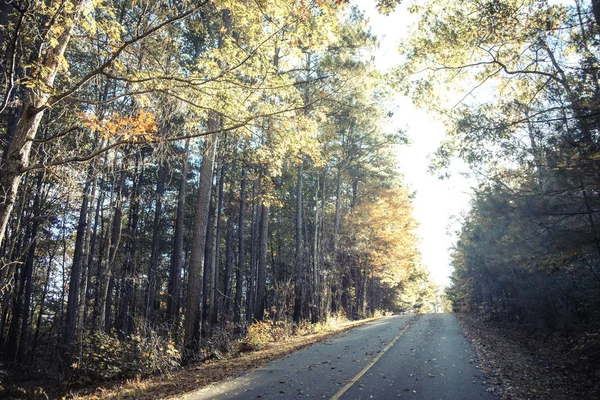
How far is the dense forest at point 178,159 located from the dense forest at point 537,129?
228 centimetres

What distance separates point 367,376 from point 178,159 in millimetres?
11164

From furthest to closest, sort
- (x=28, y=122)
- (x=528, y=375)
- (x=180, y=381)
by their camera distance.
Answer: (x=180, y=381)
(x=528, y=375)
(x=28, y=122)

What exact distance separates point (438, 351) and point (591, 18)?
846cm

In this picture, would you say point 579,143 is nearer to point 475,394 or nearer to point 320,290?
point 475,394

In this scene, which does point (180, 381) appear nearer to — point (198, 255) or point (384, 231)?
point (198, 255)

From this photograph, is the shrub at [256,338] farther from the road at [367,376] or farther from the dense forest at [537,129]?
the dense forest at [537,129]

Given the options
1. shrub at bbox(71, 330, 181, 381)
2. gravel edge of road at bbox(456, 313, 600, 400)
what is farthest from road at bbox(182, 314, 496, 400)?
shrub at bbox(71, 330, 181, 381)

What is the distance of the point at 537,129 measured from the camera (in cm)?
823

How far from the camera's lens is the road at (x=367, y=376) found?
5723 millimetres

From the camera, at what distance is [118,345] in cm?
901

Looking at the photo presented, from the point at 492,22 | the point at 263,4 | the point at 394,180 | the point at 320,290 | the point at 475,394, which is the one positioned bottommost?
the point at 475,394

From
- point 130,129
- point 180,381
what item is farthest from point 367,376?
point 130,129

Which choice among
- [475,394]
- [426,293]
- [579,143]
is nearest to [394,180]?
[579,143]

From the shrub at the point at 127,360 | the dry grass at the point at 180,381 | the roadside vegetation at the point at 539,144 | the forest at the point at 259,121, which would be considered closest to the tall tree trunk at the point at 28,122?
the forest at the point at 259,121
